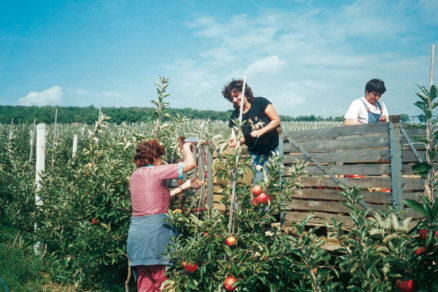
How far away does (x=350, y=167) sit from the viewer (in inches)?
140

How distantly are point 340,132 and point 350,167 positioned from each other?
43 centimetres

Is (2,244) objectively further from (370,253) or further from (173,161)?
(370,253)

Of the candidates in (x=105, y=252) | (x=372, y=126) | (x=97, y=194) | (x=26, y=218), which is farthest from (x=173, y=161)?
(x=26, y=218)

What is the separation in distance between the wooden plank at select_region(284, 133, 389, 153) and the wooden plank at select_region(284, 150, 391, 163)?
6 centimetres

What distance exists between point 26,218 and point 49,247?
2.06ft

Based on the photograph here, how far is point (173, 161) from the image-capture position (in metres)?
3.71

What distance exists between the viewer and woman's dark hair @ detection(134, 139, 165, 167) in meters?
2.94

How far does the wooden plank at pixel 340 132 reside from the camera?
10.9ft

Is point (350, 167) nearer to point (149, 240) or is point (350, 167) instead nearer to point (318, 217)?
point (318, 217)

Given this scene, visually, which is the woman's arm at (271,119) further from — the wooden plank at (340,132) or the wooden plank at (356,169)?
the wooden plank at (356,169)

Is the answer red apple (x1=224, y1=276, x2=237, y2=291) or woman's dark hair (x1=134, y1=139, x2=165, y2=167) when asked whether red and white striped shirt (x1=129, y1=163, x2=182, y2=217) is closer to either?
woman's dark hair (x1=134, y1=139, x2=165, y2=167)

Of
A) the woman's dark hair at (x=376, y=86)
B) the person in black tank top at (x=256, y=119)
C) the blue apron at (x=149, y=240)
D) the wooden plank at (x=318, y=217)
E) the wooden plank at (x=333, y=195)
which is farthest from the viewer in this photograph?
the woman's dark hair at (x=376, y=86)

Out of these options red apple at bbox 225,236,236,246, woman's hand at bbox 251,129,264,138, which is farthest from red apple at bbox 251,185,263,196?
woman's hand at bbox 251,129,264,138

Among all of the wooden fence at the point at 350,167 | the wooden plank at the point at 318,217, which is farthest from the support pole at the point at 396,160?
the wooden plank at the point at 318,217
